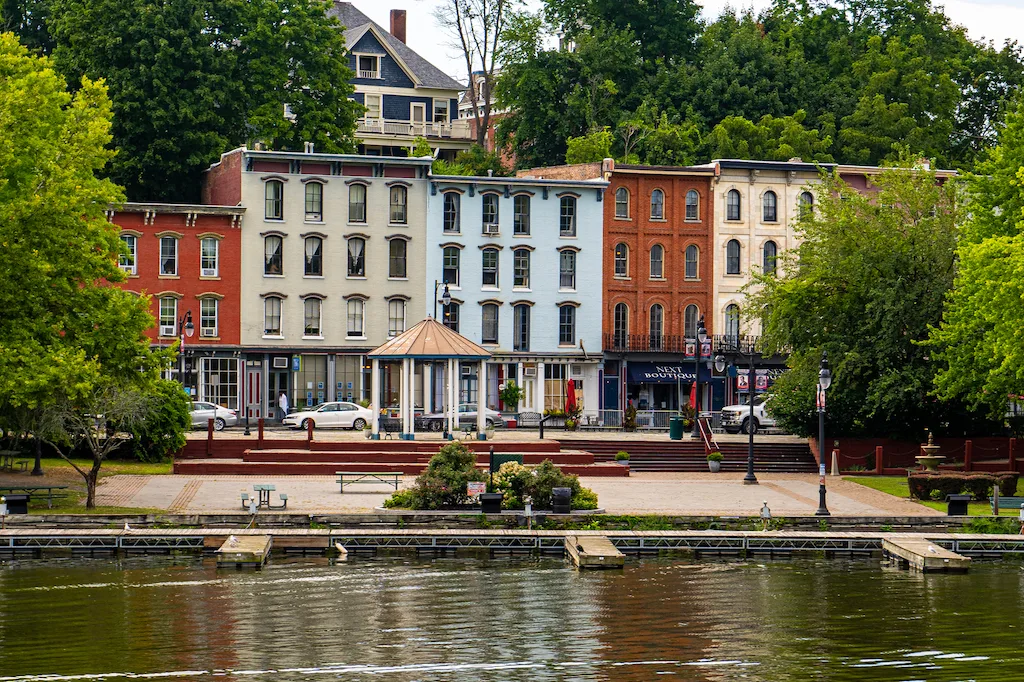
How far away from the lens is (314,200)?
74250 mm

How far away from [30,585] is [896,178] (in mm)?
37657

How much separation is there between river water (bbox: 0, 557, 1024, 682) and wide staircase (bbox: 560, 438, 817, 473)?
18648mm

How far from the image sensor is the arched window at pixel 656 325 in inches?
3061

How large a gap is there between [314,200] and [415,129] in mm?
31105

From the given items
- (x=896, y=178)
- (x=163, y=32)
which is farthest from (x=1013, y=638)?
(x=163, y=32)

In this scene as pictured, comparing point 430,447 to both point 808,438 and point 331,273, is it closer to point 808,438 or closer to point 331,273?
point 808,438

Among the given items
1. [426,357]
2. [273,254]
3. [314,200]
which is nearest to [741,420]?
[426,357]

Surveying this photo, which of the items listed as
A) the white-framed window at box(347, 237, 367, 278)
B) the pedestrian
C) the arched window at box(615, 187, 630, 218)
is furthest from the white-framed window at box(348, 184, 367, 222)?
the arched window at box(615, 187, 630, 218)

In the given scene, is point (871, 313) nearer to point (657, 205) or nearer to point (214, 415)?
point (657, 205)

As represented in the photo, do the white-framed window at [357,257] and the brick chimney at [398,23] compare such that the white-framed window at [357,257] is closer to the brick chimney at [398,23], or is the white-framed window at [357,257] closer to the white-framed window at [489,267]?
the white-framed window at [489,267]

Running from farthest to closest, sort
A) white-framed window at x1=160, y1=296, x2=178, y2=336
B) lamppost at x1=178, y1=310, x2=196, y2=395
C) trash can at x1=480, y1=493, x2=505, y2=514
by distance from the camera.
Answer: white-framed window at x1=160, y1=296, x2=178, y2=336 < lamppost at x1=178, y1=310, x2=196, y2=395 < trash can at x1=480, y1=493, x2=505, y2=514

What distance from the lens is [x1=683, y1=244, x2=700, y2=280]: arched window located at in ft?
258

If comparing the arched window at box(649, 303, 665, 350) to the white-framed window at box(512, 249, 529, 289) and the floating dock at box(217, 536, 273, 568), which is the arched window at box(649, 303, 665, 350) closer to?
the white-framed window at box(512, 249, 529, 289)

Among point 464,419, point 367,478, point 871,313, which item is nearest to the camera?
point 367,478
